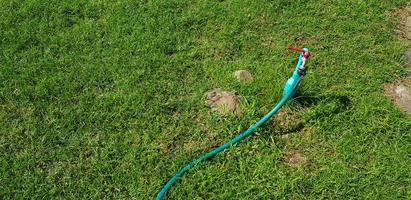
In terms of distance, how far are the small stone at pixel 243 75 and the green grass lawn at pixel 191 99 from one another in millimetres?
56

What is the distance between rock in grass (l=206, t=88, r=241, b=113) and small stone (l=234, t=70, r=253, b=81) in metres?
0.19

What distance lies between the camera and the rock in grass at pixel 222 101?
132 inches

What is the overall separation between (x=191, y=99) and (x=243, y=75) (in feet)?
1.63

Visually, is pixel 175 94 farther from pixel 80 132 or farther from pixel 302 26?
pixel 302 26

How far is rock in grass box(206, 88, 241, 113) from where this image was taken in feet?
11.0

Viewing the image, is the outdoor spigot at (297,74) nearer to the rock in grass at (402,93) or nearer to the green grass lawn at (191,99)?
the green grass lawn at (191,99)

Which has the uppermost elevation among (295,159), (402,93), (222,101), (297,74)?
(297,74)

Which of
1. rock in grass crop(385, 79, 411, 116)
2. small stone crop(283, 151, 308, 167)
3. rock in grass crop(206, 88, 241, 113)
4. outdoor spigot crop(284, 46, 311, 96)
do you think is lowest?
small stone crop(283, 151, 308, 167)

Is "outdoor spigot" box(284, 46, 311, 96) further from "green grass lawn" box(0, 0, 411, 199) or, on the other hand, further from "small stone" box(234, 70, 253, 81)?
"small stone" box(234, 70, 253, 81)

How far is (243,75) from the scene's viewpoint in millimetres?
3604

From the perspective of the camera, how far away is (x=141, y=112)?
333 centimetres

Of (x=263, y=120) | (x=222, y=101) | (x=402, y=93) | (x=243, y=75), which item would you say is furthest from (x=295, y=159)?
(x=402, y=93)

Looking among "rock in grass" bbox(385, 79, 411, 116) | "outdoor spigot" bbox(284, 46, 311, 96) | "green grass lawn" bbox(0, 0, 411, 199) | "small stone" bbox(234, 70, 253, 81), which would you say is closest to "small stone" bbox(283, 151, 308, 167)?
"green grass lawn" bbox(0, 0, 411, 199)

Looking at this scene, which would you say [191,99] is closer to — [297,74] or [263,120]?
[263,120]
